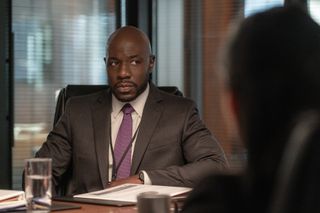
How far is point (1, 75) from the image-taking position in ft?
12.0

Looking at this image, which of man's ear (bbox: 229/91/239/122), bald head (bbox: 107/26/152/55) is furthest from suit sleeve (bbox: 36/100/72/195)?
man's ear (bbox: 229/91/239/122)

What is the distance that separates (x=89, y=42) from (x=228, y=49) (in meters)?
3.47

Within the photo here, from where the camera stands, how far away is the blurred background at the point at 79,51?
12.2 ft

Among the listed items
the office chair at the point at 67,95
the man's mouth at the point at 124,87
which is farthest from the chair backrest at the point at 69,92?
the man's mouth at the point at 124,87

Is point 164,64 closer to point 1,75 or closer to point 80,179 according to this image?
point 1,75

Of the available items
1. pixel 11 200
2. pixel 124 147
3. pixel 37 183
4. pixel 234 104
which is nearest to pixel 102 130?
pixel 124 147

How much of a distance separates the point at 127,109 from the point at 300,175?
2.16 meters

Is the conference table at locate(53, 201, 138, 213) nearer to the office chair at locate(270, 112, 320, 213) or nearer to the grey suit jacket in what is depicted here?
the grey suit jacket

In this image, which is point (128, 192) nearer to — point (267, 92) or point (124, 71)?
point (124, 71)

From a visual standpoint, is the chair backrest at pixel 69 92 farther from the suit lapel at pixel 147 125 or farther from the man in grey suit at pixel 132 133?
the suit lapel at pixel 147 125

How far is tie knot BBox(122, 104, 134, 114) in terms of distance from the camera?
9.18 ft

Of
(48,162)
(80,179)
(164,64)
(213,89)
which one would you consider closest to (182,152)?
(80,179)

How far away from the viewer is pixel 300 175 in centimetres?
67

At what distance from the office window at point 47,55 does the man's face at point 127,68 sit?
3.84ft
